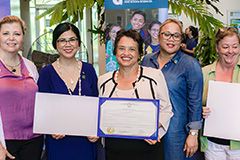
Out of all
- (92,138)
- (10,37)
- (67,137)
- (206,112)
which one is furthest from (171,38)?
(10,37)

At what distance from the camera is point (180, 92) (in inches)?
94.9

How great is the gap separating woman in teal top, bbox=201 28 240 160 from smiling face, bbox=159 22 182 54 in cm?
27

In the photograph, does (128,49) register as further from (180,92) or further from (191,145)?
(191,145)

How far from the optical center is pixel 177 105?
7.98 feet

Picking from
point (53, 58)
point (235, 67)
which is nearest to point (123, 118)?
point (235, 67)

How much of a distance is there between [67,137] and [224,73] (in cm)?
118

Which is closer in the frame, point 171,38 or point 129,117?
point 129,117

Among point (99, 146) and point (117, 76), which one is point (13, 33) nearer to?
point (117, 76)

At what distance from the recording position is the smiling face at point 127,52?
7.33 feet

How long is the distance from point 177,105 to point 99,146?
77cm

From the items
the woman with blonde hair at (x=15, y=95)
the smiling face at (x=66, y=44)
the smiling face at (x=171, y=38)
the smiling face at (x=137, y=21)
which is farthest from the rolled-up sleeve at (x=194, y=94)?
the smiling face at (x=137, y=21)

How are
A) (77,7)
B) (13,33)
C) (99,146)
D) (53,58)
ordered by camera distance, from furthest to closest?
(53,58)
(77,7)
(99,146)
(13,33)

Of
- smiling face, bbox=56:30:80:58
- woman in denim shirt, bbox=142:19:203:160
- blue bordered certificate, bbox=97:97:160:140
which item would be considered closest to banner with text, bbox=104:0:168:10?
woman in denim shirt, bbox=142:19:203:160

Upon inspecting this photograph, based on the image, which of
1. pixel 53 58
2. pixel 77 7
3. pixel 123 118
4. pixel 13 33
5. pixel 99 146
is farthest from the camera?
pixel 53 58
